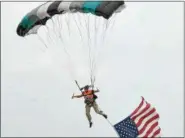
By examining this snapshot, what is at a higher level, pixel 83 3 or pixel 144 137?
Answer: pixel 83 3

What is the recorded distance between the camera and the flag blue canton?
51031 mm

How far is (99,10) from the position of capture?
166 ft

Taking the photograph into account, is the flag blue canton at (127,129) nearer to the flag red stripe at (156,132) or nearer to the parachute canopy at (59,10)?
the flag red stripe at (156,132)

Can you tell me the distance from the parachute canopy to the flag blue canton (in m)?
6.06

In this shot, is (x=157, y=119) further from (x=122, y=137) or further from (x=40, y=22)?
(x=40, y=22)

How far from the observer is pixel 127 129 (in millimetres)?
51250

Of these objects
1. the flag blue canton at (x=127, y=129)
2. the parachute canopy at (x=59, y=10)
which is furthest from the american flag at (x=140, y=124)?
the parachute canopy at (x=59, y=10)

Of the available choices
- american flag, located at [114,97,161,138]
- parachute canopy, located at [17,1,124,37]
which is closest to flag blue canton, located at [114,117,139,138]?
Answer: american flag, located at [114,97,161,138]

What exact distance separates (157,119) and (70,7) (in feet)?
26.5

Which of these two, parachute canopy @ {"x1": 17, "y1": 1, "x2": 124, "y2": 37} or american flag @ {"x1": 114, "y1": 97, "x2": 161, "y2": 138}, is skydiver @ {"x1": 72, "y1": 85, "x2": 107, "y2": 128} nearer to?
american flag @ {"x1": 114, "y1": 97, "x2": 161, "y2": 138}

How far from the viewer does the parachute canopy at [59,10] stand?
5053 centimetres

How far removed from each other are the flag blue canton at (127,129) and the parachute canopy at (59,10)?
606 centimetres

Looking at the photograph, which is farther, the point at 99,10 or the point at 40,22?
the point at 40,22

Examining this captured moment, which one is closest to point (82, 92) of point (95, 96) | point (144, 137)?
point (95, 96)
